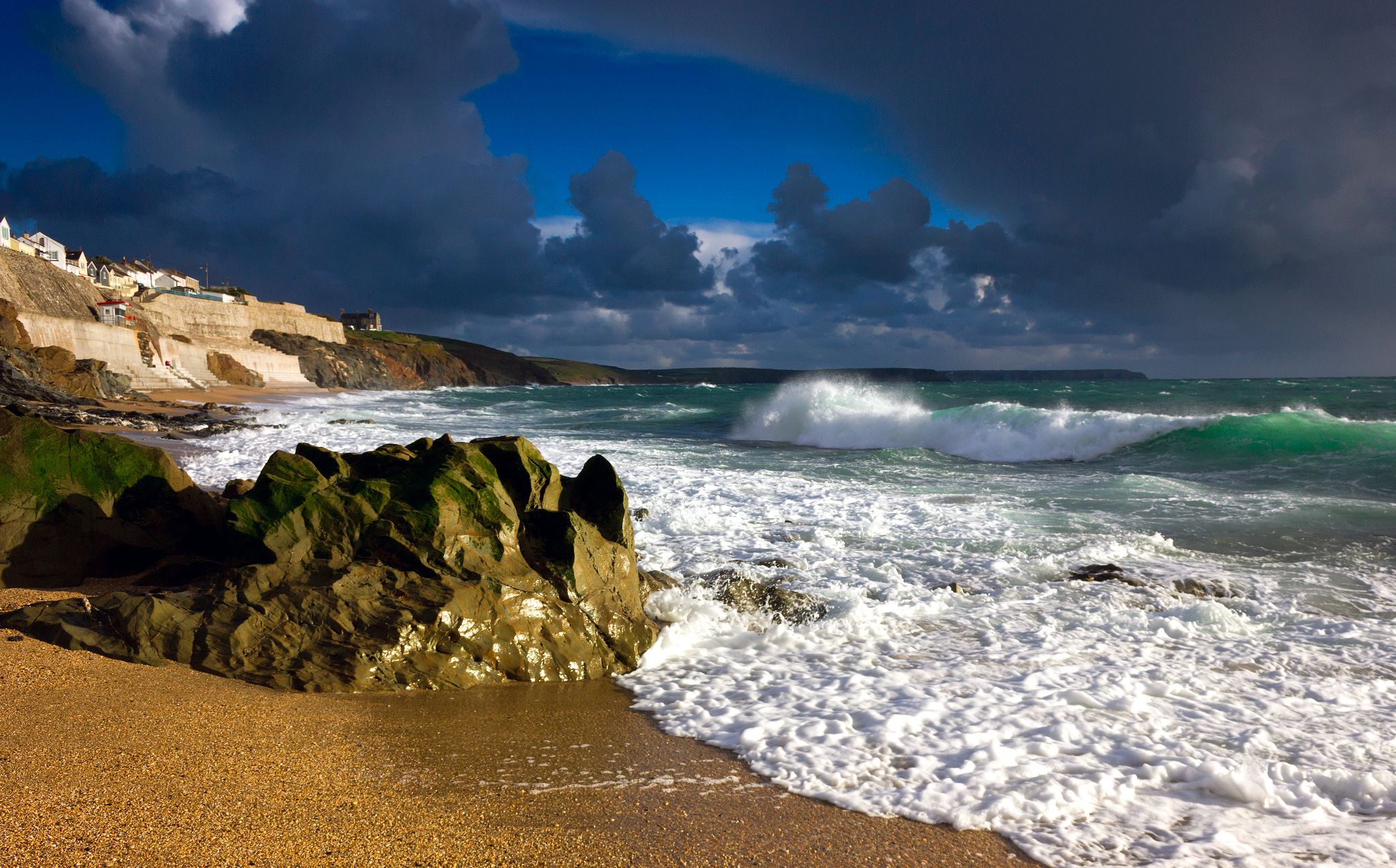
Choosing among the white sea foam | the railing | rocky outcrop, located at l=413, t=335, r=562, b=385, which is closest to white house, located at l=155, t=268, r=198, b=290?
the railing

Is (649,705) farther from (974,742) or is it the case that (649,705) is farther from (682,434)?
(682,434)

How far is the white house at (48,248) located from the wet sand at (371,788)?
6410cm

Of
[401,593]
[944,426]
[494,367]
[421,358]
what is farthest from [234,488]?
[494,367]

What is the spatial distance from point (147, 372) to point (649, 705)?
3958cm

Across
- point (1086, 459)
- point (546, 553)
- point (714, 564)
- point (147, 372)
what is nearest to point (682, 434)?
point (1086, 459)

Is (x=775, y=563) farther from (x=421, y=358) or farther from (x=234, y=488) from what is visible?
(x=421, y=358)

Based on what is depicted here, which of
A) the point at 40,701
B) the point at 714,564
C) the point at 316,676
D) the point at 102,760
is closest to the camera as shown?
the point at 102,760

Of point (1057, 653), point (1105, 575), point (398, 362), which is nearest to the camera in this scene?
point (1057, 653)

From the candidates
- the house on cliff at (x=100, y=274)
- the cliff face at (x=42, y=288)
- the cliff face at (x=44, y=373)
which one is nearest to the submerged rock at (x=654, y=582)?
the cliff face at (x=44, y=373)

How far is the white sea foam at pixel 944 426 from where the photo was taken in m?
19.6

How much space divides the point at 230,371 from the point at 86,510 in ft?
166

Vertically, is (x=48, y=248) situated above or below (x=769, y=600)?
above

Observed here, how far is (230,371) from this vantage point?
49.2 m

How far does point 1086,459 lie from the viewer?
18.2 metres
